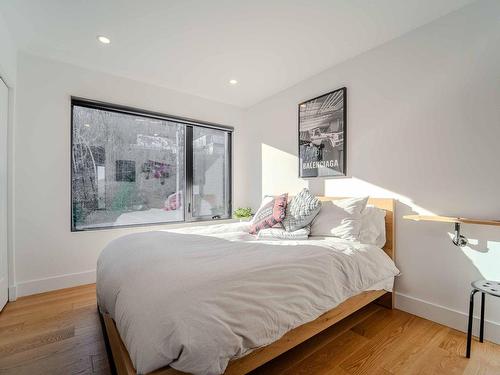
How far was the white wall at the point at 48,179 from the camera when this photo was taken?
245cm

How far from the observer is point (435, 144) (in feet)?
6.46

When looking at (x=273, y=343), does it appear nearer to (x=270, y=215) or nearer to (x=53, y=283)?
(x=270, y=215)

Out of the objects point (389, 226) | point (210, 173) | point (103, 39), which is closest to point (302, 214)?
point (389, 226)

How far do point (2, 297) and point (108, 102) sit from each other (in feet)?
7.30

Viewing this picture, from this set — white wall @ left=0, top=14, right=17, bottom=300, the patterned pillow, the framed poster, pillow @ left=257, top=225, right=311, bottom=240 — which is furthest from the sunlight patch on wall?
white wall @ left=0, top=14, right=17, bottom=300

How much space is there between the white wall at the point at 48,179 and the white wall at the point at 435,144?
299 centimetres

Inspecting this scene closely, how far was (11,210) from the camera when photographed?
2340 mm

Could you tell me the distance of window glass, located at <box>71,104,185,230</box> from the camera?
9.30ft

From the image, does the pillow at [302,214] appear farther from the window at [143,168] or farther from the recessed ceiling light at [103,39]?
the recessed ceiling light at [103,39]

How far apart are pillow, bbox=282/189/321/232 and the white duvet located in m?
0.47


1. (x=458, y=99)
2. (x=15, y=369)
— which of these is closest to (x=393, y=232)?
(x=458, y=99)

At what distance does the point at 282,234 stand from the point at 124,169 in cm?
222

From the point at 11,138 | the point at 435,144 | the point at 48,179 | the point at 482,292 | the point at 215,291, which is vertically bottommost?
the point at 482,292

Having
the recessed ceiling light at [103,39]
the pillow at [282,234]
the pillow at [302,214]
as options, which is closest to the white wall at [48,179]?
the recessed ceiling light at [103,39]
